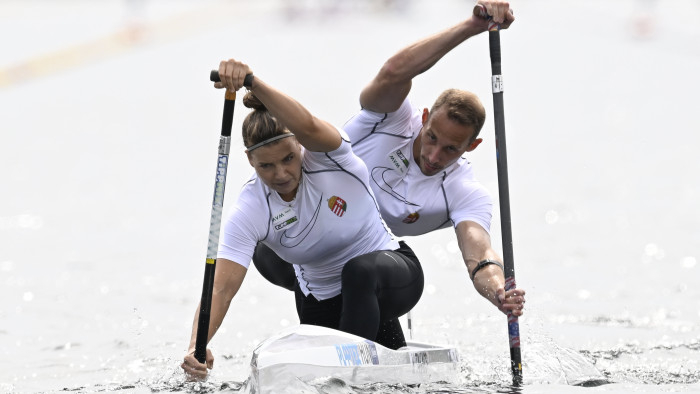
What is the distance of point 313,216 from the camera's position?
473 cm

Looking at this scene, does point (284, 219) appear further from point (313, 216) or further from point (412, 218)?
point (412, 218)

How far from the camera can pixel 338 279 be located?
5102 millimetres

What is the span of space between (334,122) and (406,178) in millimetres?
14119

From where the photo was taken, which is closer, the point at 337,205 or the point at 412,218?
the point at 337,205

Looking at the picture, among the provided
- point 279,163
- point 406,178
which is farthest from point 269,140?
point 406,178

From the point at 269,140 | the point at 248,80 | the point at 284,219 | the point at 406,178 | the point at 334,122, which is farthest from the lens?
the point at 334,122

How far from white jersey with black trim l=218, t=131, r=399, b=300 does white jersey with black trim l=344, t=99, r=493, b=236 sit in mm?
371

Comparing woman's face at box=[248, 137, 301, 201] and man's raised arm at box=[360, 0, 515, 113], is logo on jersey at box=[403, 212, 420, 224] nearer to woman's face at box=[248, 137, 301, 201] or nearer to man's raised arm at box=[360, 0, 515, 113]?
man's raised arm at box=[360, 0, 515, 113]

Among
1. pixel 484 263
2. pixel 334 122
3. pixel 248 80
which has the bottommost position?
pixel 484 263

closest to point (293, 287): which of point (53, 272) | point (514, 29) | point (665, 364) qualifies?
point (665, 364)

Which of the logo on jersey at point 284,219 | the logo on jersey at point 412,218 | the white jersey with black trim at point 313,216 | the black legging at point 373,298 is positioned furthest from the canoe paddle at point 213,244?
the logo on jersey at point 412,218

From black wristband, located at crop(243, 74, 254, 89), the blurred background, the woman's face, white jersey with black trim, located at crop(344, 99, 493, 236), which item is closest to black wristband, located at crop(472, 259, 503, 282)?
white jersey with black trim, located at crop(344, 99, 493, 236)

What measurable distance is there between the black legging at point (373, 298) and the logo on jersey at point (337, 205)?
215 mm

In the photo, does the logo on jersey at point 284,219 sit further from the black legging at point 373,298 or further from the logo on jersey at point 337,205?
the black legging at point 373,298
